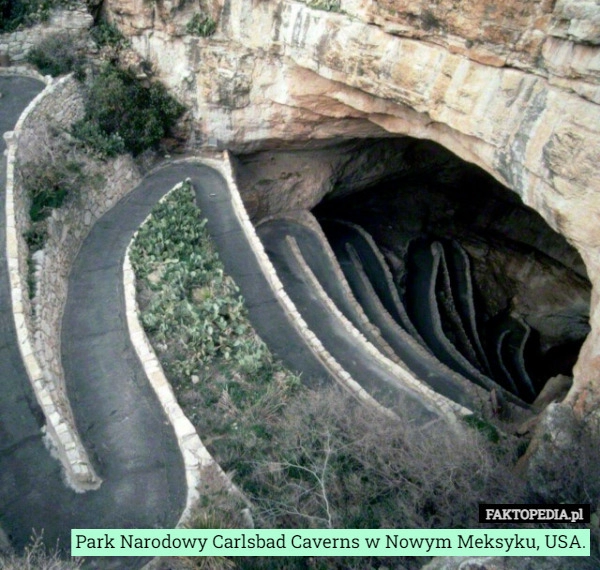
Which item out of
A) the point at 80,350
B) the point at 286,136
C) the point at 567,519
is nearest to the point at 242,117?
the point at 286,136

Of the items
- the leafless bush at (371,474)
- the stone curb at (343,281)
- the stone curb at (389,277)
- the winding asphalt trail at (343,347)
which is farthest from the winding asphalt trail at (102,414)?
the stone curb at (389,277)

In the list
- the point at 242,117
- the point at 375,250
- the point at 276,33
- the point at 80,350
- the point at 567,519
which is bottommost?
the point at 375,250

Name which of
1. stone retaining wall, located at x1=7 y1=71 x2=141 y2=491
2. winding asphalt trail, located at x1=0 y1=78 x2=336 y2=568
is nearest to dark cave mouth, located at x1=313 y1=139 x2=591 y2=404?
winding asphalt trail, located at x1=0 y1=78 x2=336 y2=568

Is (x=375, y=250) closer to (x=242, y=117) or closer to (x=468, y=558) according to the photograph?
(x=242, y=117)

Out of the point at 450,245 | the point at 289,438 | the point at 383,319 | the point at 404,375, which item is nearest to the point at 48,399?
the point at 289,438

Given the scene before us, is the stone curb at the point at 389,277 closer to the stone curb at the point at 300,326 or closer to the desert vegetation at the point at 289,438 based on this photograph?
the stone curb at the point at 300,326

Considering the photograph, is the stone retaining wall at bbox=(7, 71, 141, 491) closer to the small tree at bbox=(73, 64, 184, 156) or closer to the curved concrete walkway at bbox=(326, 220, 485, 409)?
the small tree at bbox=(73, 64, 184, 156)
